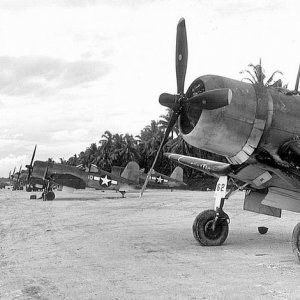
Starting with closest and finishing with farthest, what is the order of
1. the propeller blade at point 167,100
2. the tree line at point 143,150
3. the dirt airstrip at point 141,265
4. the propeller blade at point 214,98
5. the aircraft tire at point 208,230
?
the dirt airstrip at point 141,265 < the propeller blade at point 214,98 < the propeller blade at point 167,100 < the aircraft tire at point 208,230 < the tree line at point 143,150

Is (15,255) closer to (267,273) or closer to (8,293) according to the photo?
(8,293)

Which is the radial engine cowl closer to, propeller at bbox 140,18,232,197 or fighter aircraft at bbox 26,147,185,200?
propeller at bbox 140,18,232,197

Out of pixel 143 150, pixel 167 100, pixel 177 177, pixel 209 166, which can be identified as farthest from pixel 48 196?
pixel 143 150

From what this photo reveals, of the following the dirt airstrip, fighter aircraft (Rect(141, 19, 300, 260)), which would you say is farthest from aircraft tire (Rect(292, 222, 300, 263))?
the dirt airstrip

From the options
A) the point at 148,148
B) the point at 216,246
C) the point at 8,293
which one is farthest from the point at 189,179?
the point at 8,293

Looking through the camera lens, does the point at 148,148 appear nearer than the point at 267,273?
No

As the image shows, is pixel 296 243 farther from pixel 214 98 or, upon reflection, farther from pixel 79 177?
pixel 79 177

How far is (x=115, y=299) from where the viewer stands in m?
4.48

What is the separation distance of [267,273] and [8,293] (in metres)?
3.47

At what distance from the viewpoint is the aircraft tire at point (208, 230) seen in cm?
866

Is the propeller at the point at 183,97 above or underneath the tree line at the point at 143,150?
underneath

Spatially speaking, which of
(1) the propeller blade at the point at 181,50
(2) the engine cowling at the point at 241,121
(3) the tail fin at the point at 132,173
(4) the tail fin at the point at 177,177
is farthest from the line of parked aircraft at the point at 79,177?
(2) the engine cowling at the point at 241,121

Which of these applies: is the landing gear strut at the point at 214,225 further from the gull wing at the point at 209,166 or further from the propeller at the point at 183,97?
the propeller at the point at 183,97

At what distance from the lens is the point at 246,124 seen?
6.99 meters
